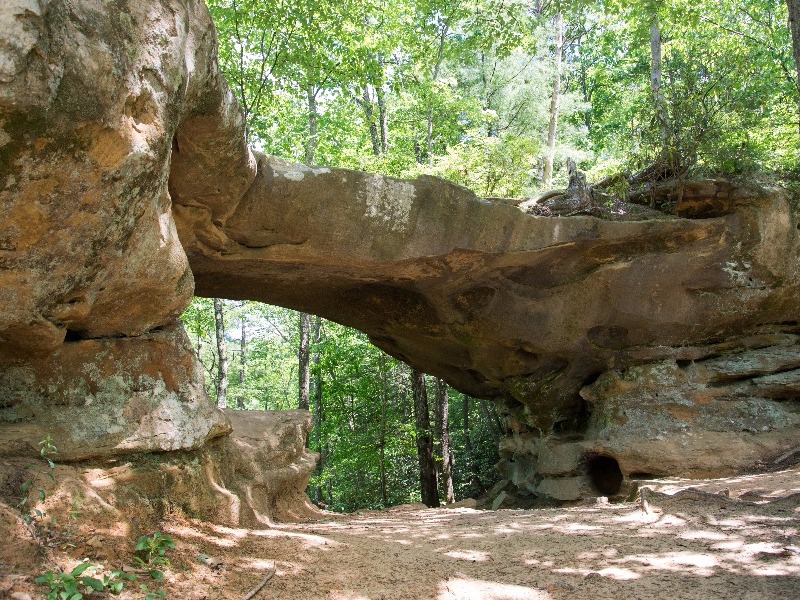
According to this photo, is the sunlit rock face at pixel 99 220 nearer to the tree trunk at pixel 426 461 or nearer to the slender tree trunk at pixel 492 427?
the tree trunk at pixel 426 461

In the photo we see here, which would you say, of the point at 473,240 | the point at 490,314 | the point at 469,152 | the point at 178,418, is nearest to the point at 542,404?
the point at 490,314

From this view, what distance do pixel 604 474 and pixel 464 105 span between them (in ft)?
33.2

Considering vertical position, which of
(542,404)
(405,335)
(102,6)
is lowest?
(542,404)

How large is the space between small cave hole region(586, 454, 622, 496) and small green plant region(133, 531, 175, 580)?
22.9 ft

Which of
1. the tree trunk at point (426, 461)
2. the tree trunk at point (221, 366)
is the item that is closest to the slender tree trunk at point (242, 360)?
the tree trunk at point (221, 366)

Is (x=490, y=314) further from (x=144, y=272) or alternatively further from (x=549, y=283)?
(x=144, y=272)

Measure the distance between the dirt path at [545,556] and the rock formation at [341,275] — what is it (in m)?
1.37

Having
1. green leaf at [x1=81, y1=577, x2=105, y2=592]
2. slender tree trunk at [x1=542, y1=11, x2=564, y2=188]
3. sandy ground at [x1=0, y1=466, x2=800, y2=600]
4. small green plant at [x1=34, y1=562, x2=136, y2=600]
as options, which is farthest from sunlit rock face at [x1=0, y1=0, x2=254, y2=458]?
slender tree trunk at [x1=542, y1=11, x2=564, y2=188]

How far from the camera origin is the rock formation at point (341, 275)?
380 cm

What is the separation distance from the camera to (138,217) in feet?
14.9

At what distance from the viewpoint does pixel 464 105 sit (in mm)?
16422

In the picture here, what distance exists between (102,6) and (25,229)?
137 centimetres

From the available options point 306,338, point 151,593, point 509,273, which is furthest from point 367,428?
point 151,593

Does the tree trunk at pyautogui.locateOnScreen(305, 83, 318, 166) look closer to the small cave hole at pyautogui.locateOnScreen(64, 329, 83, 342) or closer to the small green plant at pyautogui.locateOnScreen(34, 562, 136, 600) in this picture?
the small cave hole at pyautogui.locateOnScreen(64, 329, 83, 342)
